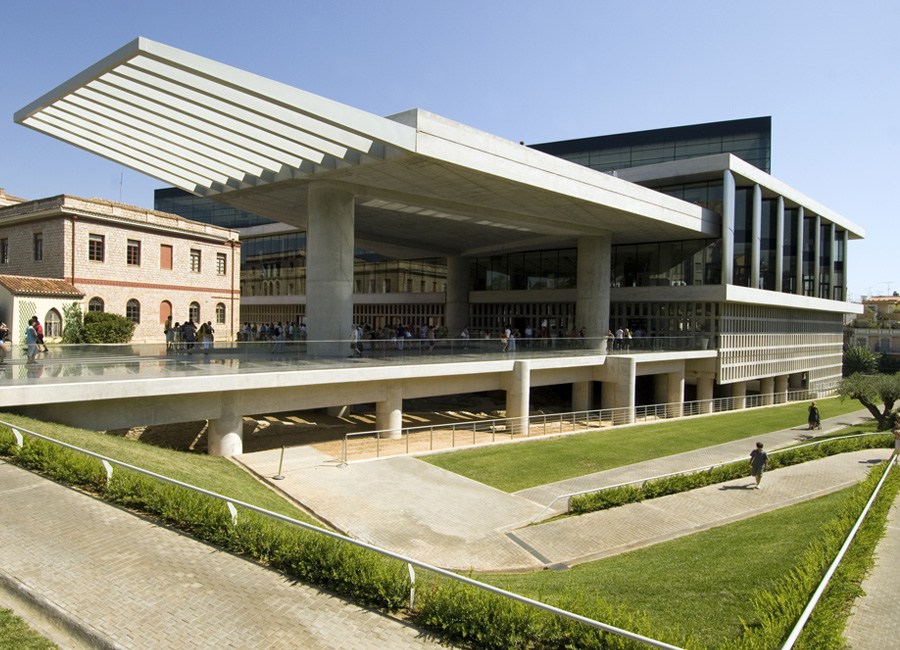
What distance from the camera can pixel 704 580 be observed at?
346 inches

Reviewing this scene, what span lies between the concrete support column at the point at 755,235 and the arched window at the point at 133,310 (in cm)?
3705

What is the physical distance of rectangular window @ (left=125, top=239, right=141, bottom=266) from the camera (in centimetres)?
3244

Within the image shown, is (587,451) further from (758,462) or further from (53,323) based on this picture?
(53,323)

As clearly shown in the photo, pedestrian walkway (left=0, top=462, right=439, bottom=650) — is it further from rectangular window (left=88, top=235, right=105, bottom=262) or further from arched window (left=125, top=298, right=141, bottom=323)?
arched window (left=125, top=298, right=141, bottom=323)

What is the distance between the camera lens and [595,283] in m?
36.3

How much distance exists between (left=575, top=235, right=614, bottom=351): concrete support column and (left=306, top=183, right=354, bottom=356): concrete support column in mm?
17587

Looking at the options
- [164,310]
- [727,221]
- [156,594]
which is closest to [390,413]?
[156,594]

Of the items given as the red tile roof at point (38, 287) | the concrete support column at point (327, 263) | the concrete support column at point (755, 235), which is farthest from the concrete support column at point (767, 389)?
the red tile roof at point (38, 287)

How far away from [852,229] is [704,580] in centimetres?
5991

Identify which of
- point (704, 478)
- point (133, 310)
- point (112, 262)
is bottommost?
point (704, 478)

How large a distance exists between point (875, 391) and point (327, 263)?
1034 inches

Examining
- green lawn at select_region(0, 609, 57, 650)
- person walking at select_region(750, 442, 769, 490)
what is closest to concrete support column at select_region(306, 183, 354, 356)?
person walking at select_region(750, 442, 769, 490)

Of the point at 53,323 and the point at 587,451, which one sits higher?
the point at 53,323

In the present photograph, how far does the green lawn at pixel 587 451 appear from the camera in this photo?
17906mm
